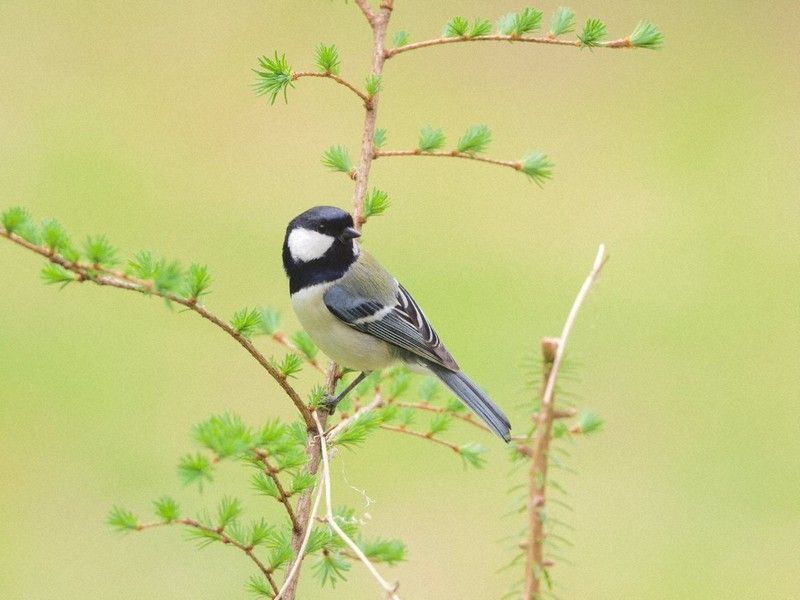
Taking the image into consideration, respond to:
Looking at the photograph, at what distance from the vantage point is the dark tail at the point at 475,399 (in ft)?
7.47

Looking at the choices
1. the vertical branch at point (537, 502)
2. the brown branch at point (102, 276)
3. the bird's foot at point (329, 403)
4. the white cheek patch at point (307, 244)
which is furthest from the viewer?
the white cheek patch at point (307, 244)

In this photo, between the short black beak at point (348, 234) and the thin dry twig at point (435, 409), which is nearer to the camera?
the thin dry twig at point (435, 409)

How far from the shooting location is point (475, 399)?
98.9 inches

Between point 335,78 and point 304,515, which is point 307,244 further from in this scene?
point 304,515

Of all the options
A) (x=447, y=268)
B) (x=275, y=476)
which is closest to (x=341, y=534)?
(x=275, y=476)

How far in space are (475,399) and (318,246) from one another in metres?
0.49

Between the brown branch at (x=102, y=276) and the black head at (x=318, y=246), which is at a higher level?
the black head at (x=318, y=246)

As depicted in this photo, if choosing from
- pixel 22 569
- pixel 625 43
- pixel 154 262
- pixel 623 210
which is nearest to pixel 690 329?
pixel 623 210

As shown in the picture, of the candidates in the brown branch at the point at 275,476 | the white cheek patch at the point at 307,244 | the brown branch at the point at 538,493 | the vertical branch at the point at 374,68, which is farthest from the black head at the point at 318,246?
the brown branch at the point at 538,493

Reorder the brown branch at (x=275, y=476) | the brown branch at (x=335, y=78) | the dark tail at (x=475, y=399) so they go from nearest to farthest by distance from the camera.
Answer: the brown branch at (x=275, y=476) → the brown branch at (x=335, y=78) → the dark tail at (x=475, y=399)

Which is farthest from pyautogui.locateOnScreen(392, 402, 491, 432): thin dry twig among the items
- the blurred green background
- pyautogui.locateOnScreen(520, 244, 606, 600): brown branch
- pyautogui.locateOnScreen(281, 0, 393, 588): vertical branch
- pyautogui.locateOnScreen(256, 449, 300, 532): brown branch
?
the blurred green background

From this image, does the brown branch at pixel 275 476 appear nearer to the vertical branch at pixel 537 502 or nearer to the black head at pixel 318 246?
the vertical branch at pixel 537 502

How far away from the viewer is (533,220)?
23.9ft

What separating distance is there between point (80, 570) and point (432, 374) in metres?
2.48
